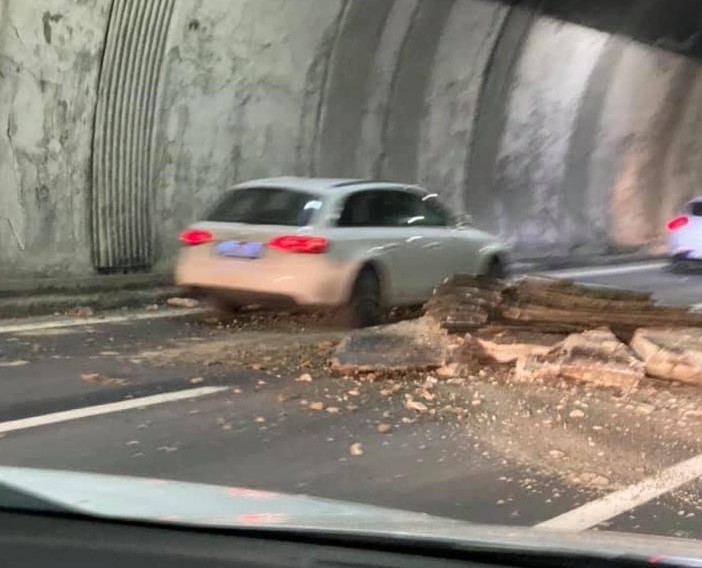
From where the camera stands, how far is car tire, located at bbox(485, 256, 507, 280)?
14.2m

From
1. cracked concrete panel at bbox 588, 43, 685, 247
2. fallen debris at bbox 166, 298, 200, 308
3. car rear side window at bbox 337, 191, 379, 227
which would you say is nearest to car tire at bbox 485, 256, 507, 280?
car rear side window at bbox 337, 191, 379, 227

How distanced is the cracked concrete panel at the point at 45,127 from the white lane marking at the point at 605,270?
831cm

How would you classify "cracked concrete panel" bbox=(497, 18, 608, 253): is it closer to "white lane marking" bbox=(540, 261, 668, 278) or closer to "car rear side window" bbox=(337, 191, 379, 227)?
"white lane marking" bbox=(540, 261, 668, 278)

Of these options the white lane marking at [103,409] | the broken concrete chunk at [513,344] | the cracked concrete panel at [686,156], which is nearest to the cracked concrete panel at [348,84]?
the broken concrete chunk at [513,344]

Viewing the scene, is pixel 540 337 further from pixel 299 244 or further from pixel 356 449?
pixel 356 449

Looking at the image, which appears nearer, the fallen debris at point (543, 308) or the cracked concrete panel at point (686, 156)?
the fallen debris at point (543, 308)

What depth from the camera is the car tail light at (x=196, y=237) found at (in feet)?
39.3

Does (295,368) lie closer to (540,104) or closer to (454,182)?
(454,182)

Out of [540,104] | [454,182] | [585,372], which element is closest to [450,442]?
[585,372]

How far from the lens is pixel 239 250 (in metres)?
11.8

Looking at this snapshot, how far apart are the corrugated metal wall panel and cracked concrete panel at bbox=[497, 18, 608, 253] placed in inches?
337

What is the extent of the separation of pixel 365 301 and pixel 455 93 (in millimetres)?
9433

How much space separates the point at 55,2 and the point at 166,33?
1.62 m

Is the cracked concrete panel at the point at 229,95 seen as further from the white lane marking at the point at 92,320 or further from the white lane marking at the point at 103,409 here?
the white lane marking at the point at 103,409
